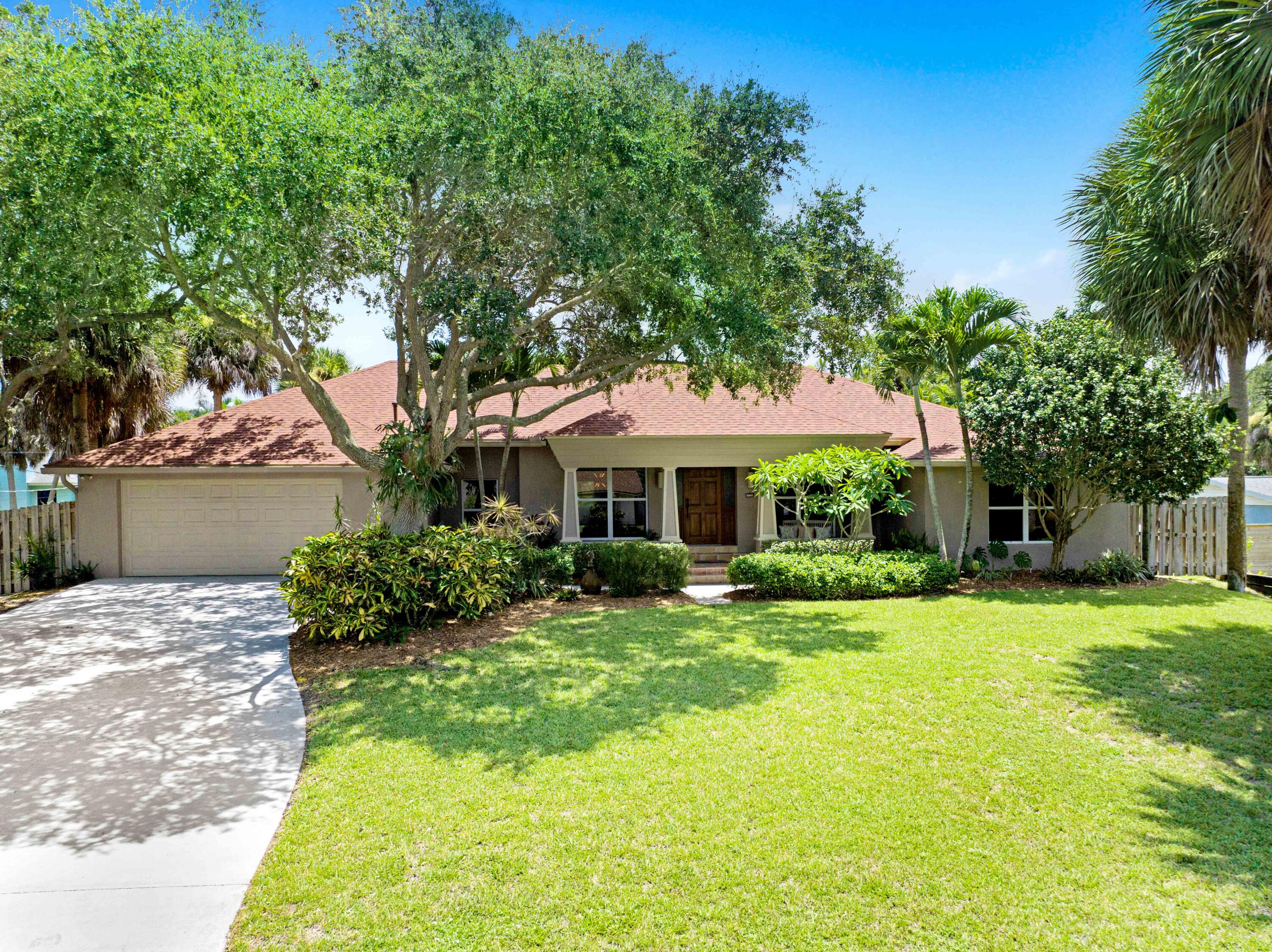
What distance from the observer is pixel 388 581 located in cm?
948

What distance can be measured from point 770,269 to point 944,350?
4.99 meters

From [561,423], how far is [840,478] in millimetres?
6406

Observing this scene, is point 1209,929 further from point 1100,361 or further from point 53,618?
point 53,618

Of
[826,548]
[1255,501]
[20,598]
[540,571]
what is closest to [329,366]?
[20,598]

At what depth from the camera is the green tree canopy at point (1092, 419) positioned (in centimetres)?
1245

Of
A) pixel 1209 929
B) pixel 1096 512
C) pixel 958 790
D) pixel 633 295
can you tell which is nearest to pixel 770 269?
pixel 633 295

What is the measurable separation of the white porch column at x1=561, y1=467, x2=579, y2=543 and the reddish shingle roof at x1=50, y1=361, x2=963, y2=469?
1.06 metres

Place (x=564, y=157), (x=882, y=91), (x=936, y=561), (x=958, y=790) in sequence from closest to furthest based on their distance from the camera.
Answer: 1. (x=958, y=790)
2. (x=564, y=157)
3. (x=882, y=91)
4. (x=936, y=561)

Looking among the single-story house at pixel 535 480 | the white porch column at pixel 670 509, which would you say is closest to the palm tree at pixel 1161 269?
the single-story house at pixel 535 480

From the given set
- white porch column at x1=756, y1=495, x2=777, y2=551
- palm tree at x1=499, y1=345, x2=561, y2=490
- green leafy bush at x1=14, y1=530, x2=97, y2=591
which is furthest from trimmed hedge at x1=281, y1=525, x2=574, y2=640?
green leafy bush at x1=14, y1=530, x2=97, y2=591

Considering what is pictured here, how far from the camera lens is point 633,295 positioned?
11.0 m

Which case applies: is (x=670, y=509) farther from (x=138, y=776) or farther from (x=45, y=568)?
(x=45, y=568)

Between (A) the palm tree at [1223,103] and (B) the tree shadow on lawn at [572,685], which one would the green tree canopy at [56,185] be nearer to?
(B) the tree shadow on lawn at [572,685]

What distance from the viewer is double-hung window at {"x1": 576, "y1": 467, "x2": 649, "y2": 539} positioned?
1697cm
